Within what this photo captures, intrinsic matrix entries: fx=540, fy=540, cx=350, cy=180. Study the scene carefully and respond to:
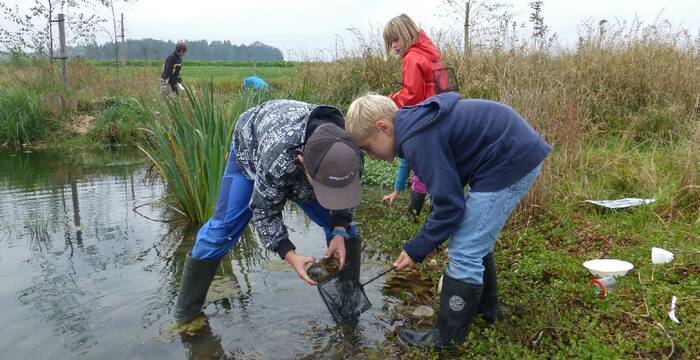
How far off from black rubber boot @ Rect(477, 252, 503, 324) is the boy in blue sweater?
371mm

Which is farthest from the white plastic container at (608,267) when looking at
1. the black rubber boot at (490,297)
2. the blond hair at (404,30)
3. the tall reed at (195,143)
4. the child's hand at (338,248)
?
the tall reed at (195,143)

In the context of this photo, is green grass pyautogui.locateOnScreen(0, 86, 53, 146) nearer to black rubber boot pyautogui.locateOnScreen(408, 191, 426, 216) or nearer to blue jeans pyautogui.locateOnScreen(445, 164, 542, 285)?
black rubber boot pyautogui.locateOnScreen(408, 191, 426, 216)

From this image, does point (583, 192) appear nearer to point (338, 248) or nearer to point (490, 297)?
point (490, 297)

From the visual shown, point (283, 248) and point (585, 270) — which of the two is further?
point (585, 270)

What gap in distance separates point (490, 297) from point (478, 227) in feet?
2.23

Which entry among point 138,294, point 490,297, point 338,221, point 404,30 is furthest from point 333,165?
point 404,30

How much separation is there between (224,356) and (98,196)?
4373 millimetres

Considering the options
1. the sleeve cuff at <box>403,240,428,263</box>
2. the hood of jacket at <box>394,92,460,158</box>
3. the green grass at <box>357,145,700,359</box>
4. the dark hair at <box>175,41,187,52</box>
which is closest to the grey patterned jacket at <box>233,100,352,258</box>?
the hood of jacket at <box>394,92,460,158</box>

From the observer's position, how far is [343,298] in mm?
2998

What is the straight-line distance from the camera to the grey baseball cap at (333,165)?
2.22 metres

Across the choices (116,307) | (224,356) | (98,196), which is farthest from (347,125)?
(98,196)

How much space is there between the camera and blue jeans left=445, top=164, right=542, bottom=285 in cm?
242

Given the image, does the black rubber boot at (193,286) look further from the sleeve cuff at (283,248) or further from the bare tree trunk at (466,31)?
the bare tree trunk at (466,31)

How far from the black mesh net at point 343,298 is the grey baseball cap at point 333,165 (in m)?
0.76
